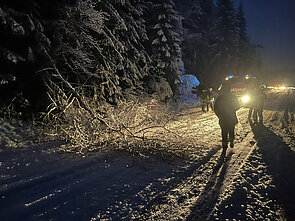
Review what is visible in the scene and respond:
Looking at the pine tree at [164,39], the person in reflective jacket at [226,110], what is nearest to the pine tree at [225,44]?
the pine tree at [164,39]

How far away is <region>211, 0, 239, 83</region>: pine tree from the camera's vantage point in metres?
29.0

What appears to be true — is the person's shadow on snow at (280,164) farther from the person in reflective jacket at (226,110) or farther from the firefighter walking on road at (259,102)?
the firefighter walking on road at (259,102)

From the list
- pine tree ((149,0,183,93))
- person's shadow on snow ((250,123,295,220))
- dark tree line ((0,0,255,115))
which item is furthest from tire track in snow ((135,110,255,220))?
pine tree ((149,0,183,93))

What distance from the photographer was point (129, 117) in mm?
5672

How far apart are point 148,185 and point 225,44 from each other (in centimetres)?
3247

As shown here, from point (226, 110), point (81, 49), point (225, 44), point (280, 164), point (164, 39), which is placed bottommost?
point (280, 164)

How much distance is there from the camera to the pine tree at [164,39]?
1348cm

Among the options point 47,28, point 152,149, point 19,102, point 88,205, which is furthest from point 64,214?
point 47,28

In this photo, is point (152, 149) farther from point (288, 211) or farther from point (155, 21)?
point (155, 21)

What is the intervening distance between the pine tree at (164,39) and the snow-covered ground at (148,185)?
1024 centimetres

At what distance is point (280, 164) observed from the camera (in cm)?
367

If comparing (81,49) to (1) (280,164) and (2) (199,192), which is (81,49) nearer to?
(2) (199,192)

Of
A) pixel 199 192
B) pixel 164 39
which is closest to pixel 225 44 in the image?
pixel 164 39

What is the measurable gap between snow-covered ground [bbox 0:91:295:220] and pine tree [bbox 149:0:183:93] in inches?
403
